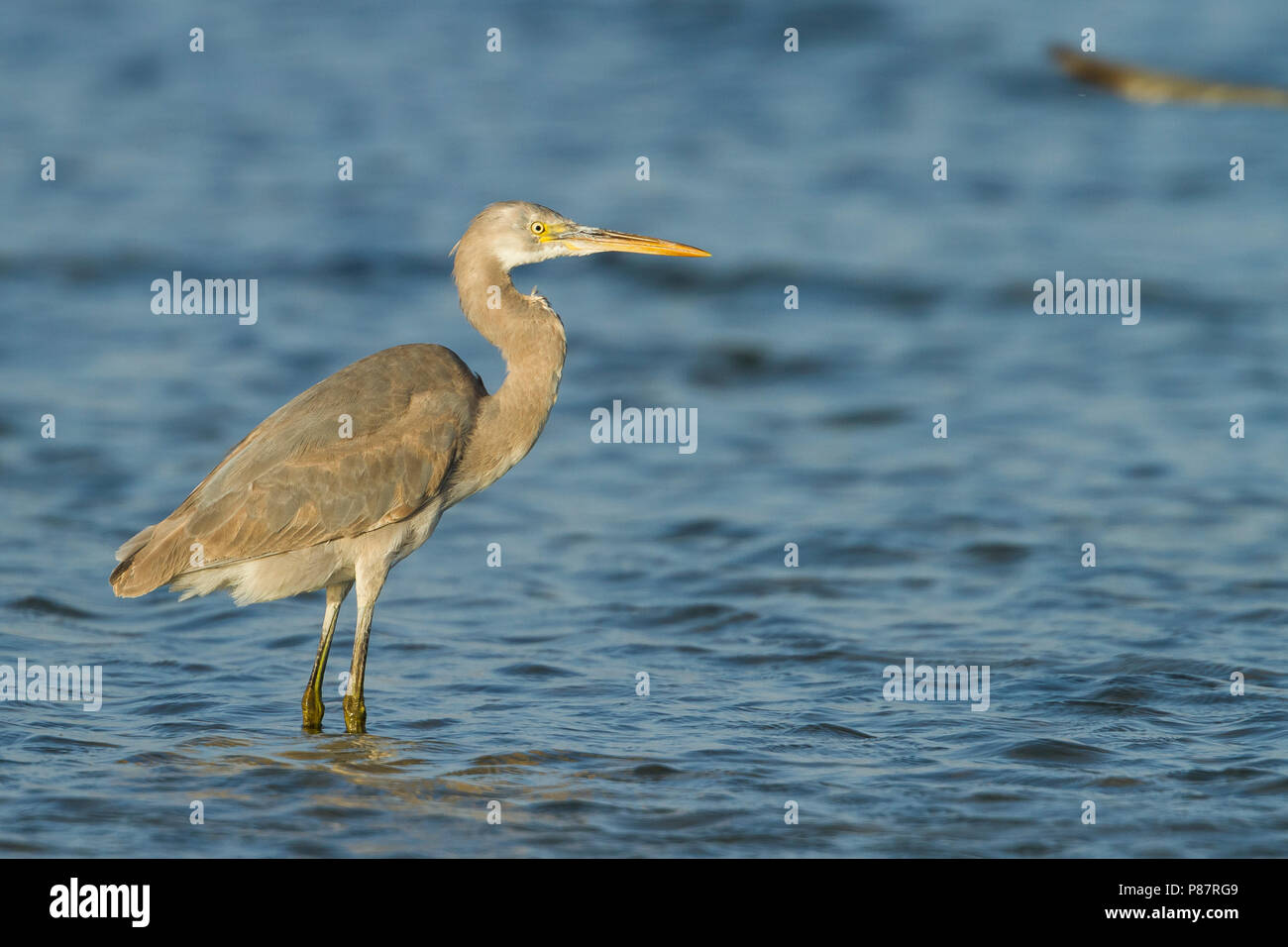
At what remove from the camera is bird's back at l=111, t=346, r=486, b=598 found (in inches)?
304

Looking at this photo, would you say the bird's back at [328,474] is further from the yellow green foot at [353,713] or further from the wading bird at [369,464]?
the yellow green foot at [353,713]

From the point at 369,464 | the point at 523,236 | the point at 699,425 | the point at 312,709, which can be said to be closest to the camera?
the point at 369,464

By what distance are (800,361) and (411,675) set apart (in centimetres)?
742

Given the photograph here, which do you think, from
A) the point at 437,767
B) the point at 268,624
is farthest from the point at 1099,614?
the point at 268,624

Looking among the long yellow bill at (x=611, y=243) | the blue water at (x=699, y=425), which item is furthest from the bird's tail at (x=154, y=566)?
the long yellow bill at (x=611, y=243)

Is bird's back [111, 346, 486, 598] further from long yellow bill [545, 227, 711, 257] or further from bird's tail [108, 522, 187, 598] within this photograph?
long yellow bill [545, 227, 711, 257]

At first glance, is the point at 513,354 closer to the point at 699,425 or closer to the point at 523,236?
the point at 523,236

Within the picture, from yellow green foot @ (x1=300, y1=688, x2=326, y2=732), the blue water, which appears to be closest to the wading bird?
yellow green foot @ (x1=300, y1=688, x2=326, y2=732)

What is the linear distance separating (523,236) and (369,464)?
1.39 metres

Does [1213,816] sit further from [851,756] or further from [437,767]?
[437,767]

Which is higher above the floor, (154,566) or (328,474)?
(328,474)

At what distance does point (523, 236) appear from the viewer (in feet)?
26.7

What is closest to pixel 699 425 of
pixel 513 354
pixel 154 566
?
pixel 513 354
